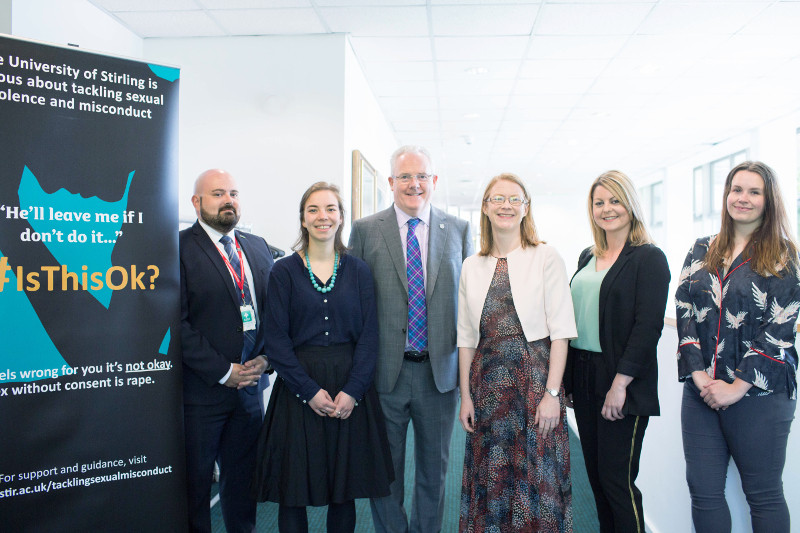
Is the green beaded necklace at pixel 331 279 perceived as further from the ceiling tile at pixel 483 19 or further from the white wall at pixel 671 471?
the ceiling tile at pixel 483 19

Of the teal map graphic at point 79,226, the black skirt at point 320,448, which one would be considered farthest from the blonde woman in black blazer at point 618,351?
the teal map graphic at point 79,226

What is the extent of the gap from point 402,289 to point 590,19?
112 inches

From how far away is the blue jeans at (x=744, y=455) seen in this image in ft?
5.44

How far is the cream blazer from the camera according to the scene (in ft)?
6.04

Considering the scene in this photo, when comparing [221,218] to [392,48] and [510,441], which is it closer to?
[510,441]

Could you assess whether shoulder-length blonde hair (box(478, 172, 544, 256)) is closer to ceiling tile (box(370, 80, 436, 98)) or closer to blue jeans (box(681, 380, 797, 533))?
blue jeans (box(681, 380, 797, 533))

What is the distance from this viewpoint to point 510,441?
187 cm

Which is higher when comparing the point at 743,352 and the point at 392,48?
the point at 392,48

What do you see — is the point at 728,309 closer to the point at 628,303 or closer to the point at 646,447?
the point at 628,303

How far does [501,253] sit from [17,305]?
1.54m

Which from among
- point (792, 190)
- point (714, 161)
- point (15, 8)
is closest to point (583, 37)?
point (15, 8)

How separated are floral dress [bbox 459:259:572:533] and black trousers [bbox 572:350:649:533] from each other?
0.37 feet

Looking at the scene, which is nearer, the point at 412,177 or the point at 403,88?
the point at 412,177

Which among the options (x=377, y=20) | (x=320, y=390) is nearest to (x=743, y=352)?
(x=320, y=390)
